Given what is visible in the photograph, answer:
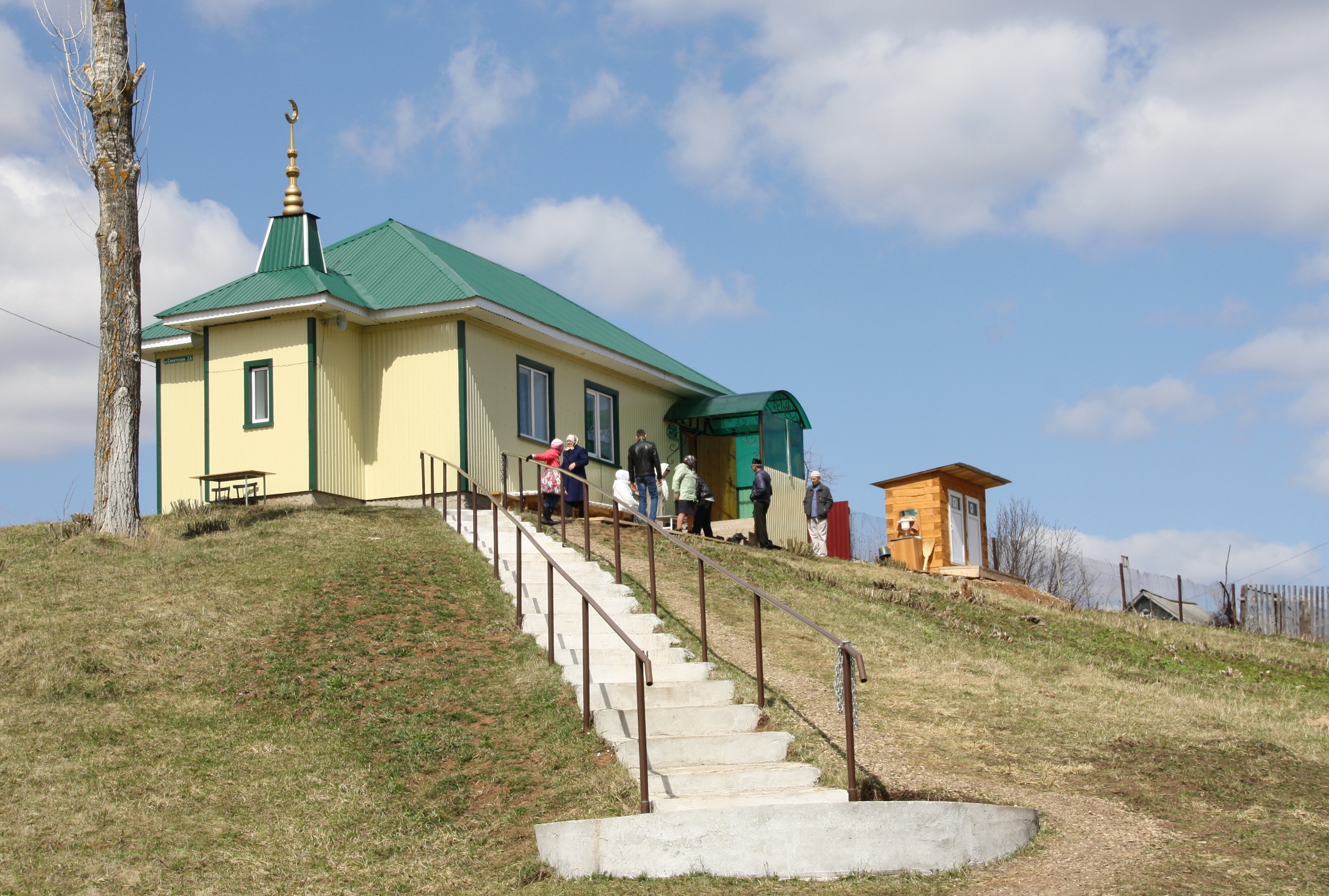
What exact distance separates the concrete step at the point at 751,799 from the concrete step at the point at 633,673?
7.81ft

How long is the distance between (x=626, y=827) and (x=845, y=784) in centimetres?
183

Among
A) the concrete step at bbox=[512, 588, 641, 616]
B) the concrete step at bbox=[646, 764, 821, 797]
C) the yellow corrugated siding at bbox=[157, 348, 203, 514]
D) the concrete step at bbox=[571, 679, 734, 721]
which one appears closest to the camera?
the concrete step at bbox=[646, 764, 821, 797]

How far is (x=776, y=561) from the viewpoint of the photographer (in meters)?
19.4

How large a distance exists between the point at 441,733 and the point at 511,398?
1190 cm

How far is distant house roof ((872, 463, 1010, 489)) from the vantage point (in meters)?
26.4

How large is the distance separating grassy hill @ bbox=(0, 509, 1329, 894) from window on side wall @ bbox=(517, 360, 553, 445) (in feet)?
18.5

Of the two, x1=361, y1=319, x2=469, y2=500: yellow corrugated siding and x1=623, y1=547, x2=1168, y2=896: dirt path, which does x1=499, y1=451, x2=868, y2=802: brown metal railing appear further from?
x1=361, y1=319, x2=469, y2=500: yellow corrugated siding

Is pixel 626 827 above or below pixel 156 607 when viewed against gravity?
below

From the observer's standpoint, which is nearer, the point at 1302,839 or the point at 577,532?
the point at 1302,839

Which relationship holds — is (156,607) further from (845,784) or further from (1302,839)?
(1302,839)

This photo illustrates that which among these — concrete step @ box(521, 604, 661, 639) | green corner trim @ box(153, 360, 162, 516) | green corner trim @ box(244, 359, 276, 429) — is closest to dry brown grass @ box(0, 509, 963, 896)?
concrete step @ box(521, 604, 661, 639)

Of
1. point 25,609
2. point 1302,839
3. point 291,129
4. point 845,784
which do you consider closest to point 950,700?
point 845,784

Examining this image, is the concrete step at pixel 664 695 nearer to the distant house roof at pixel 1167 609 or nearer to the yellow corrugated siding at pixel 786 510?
the yellow corrugated siding at pixel 786 510

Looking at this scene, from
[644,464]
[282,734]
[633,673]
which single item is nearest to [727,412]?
[644,464]
